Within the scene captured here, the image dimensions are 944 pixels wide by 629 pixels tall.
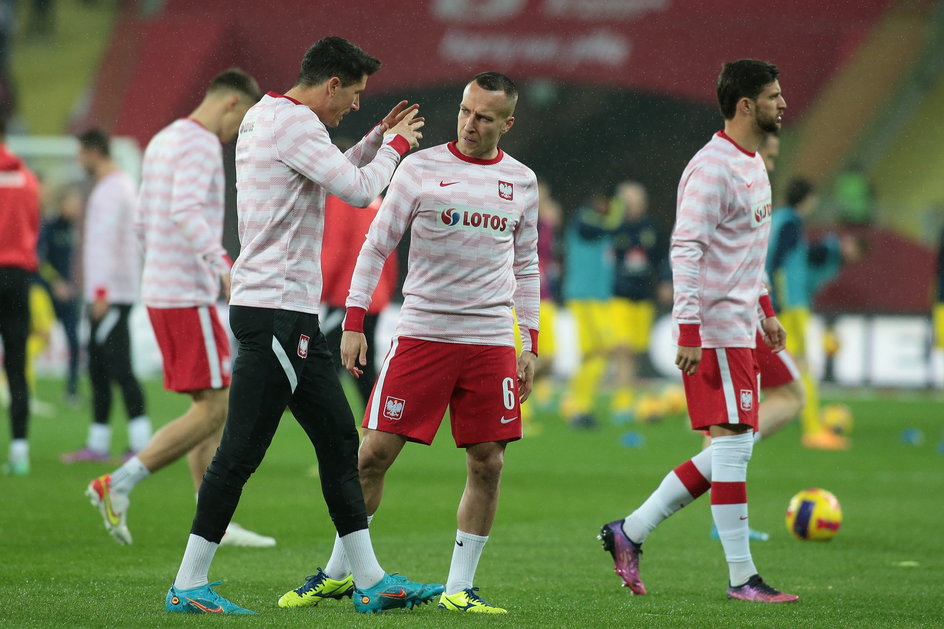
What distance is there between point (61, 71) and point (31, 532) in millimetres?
23698

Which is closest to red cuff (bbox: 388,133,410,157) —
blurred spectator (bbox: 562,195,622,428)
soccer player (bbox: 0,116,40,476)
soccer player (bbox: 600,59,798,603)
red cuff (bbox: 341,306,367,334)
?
red cuff (bbox: 341,306,367,334)

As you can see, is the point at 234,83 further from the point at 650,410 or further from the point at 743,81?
the point at 650,410

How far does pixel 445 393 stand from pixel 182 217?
225 centimetres

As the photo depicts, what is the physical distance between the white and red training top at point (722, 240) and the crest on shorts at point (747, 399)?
0.66ft

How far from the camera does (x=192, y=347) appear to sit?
732cm

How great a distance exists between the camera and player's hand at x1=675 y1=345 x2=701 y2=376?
19.1 ft

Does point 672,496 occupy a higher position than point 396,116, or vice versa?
point 396,116

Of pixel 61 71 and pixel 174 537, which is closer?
pixel 174 537

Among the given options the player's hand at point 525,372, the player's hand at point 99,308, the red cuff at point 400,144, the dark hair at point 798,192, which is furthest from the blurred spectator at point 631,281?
the red cuff at point 400,144

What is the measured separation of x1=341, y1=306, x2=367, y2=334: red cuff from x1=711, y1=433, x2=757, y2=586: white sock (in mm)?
1694

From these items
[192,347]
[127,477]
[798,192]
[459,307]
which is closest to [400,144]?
[459,307]

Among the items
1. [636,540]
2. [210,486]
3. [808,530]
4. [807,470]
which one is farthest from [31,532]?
[807,470]

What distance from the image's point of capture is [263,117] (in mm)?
5195

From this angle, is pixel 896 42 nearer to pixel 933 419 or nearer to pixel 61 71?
pixel 933 419
